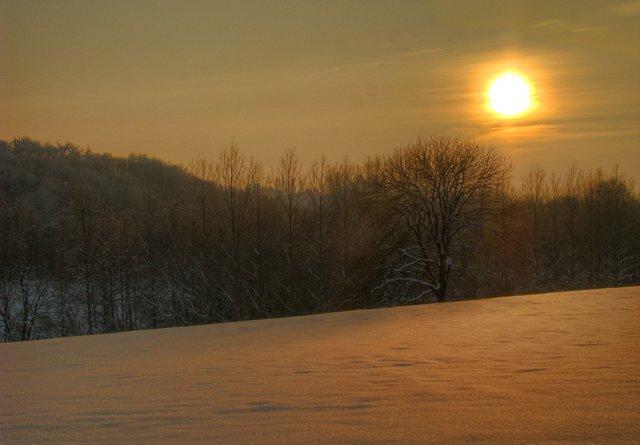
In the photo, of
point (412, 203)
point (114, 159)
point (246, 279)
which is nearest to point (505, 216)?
point (412, 203)

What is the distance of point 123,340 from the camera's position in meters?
13.2

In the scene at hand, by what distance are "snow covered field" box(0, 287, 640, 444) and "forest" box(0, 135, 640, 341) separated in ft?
77.4

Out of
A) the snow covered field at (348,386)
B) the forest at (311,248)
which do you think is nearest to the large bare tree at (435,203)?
the forest at (311,248)

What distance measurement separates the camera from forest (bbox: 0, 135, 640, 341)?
36.1 m

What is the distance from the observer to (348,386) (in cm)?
708

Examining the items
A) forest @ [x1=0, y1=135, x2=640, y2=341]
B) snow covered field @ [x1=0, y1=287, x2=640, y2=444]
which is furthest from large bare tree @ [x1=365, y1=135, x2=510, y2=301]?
snow covered field @ [x1=0, y1=287, x2=640, y2=444]

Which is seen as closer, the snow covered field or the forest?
the snow covered field

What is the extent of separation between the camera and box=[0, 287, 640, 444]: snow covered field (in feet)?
18.0

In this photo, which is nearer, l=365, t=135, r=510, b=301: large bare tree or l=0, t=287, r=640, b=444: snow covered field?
l=0, t=287, r=640, b=444: snow covered field

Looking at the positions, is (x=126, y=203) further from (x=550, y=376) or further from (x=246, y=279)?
(x=550, y=376)

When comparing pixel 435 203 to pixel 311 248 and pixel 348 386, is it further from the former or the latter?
pixel 348 386

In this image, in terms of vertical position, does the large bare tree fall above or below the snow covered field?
above

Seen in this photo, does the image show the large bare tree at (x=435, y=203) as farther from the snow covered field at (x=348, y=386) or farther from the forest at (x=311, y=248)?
the snow covered field at (x=348, y=386)

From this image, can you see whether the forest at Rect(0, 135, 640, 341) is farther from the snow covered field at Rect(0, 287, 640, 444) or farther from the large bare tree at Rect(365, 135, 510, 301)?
the snow covered field at Rect(0, 287, 640, 444)
